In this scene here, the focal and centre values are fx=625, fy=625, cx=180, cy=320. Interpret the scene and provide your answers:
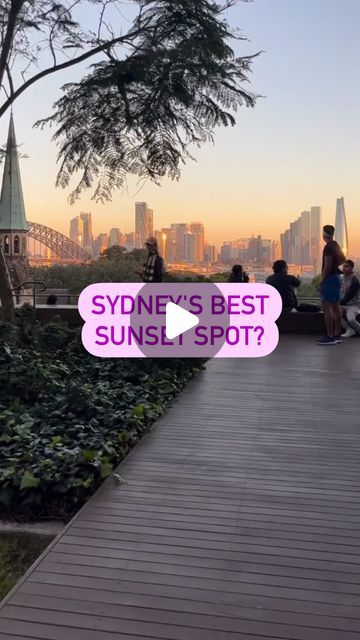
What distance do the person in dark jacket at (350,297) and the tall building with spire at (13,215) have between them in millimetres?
5353

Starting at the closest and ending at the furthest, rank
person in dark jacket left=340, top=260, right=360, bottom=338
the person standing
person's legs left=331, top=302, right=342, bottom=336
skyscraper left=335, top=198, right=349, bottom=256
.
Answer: the person standing < person's legs left=331, top=302, right=342, bottom=336 < person in dark jacket left=340, top=260, right=360, bottom=338 < skyscraper left=335, top=198, right=349, bottom=256

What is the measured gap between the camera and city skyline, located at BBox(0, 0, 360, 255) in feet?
32.0

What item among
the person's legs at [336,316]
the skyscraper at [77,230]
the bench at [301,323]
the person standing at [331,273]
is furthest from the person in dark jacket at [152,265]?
the skyscraper at [77,230]

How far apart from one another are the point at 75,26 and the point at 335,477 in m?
8.43

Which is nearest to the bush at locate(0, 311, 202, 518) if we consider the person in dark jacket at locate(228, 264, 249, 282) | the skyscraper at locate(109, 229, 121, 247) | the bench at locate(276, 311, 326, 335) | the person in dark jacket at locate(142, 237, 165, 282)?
the person in dark jacket at locate(142, 237, 165, 282)

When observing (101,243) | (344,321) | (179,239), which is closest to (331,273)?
(344,321)

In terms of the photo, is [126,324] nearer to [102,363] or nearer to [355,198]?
[102,363]

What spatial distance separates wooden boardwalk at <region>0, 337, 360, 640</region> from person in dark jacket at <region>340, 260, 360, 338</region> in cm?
490

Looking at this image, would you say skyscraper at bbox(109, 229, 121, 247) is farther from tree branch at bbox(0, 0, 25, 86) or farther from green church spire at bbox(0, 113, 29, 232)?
tree branch at bbox(0, 0, 25, 86)

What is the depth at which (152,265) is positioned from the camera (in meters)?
7.88

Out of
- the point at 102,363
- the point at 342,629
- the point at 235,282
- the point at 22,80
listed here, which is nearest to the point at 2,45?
the point at 22,80

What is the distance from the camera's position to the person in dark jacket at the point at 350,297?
30.8ft

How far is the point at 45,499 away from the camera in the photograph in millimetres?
3266

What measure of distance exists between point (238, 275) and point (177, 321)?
133 inches
